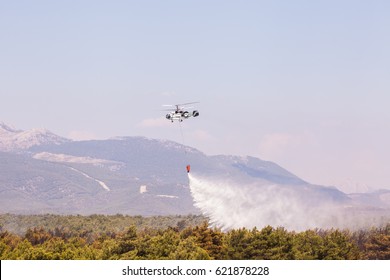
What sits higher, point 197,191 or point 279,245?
point 197,191

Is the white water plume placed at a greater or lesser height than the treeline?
greater

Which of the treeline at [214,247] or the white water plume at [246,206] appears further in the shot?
the white water plume at [246,206]

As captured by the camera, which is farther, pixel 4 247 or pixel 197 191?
pixel 197 191

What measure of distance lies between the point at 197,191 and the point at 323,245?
3855cm

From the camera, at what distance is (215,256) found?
137125 mm

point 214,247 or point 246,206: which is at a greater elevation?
point 246,206

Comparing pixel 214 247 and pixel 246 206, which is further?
pixel 246 206

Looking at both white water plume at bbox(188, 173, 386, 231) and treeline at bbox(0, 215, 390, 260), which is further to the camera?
white water plume at bbox(188, 173, 386, 231)

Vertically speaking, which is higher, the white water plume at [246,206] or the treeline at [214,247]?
the white water plume at [246,206]

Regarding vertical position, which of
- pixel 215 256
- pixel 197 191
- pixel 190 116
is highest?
pixel 190 116
